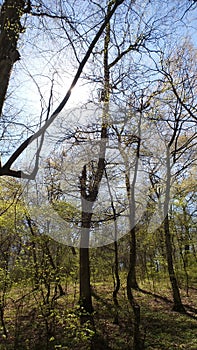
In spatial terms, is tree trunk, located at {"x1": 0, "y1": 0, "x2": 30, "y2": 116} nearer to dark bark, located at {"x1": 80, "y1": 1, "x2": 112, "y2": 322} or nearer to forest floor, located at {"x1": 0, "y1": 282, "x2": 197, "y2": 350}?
dark bark, located at {"x1": 80, "y1": 1, "x2": 112, "y2": 322}

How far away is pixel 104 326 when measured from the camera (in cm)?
576

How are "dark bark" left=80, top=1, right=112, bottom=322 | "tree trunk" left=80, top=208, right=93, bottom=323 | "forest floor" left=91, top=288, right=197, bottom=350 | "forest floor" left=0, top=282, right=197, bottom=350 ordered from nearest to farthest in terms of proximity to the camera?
"forest floor" left=0, top=282, right=197, bottom=350
"forest floor" left=91, top=288, right=197, bottom=350
"dark bark" left=80, top=1, right=112, bottom=322
"tree trunk" left=80, top=208, right=93, bottom=323

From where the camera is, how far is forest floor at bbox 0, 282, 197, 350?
4.52 metres

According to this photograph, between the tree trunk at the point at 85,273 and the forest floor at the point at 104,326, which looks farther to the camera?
the tree trunk at the point at 85,273

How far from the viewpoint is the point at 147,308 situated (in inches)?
310

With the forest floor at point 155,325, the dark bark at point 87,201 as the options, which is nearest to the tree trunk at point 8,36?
the dark bark at point 87,201

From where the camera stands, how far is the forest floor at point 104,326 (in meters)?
4.52

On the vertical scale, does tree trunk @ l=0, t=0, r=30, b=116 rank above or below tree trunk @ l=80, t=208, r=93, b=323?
above

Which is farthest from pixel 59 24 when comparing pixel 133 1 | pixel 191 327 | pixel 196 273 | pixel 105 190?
pixel 196 273

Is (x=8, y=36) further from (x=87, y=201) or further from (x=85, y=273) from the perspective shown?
(x=85, y=273)

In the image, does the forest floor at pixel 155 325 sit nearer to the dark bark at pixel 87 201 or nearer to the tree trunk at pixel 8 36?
the dark bark at pixel 87 201

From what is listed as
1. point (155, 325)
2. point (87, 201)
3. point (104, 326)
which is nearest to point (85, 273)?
point (104, 326)

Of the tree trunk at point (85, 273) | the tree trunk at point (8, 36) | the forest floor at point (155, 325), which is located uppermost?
the tree trunk at point (8, 36)

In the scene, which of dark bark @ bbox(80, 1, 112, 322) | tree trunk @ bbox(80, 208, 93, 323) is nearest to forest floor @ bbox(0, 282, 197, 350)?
tree trunk @ bbox(80, 208, 93, 323)
